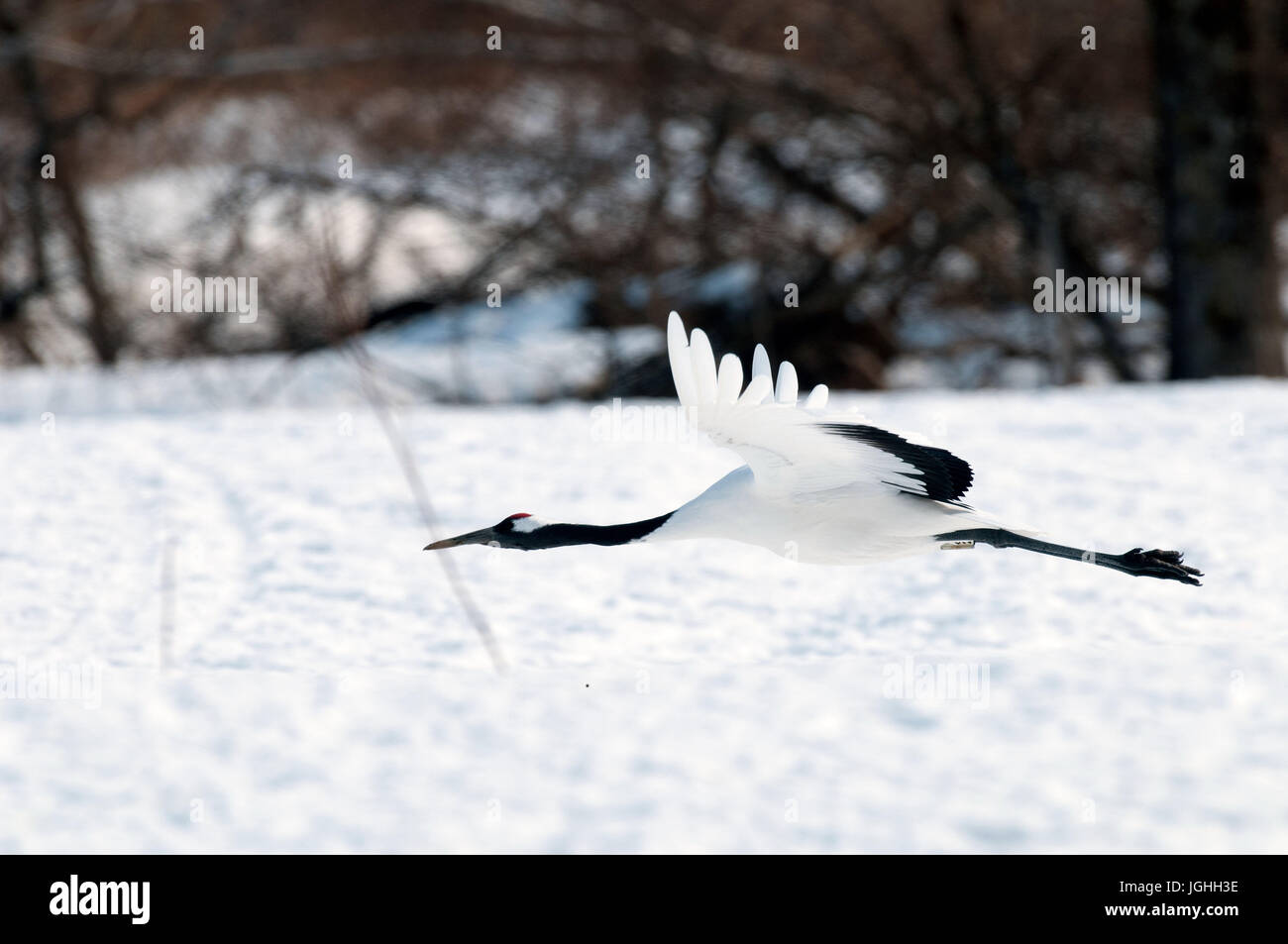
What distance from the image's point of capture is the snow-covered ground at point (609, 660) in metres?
4.28

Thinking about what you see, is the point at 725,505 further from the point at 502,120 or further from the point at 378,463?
the point at 502,120

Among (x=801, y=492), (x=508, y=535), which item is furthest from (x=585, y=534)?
(x=801, y=492)

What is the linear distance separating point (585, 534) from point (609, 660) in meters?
1.28

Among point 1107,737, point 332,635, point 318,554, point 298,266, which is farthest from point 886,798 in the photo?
point 298,266

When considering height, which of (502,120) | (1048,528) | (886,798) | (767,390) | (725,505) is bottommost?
(886,798)

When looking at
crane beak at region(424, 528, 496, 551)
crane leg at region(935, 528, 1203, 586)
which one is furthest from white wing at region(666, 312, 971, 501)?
crane beak at region(424, 528, 496, 551)

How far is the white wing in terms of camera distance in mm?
3611

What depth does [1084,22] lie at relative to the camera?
14328 mm

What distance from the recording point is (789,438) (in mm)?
3863

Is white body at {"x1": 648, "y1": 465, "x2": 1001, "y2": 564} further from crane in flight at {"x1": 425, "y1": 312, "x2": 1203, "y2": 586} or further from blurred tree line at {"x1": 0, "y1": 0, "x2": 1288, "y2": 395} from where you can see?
blurred tree line at {"x1": 0, "y1": 0, "x2": 1288, "y2": 395}

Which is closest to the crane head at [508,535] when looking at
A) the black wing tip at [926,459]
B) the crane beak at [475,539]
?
the crane beak at [475,539]

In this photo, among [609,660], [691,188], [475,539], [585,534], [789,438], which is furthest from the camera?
[691,188]

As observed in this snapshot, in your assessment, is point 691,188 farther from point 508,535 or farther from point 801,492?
point 801,492

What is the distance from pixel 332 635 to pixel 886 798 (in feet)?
8.07
